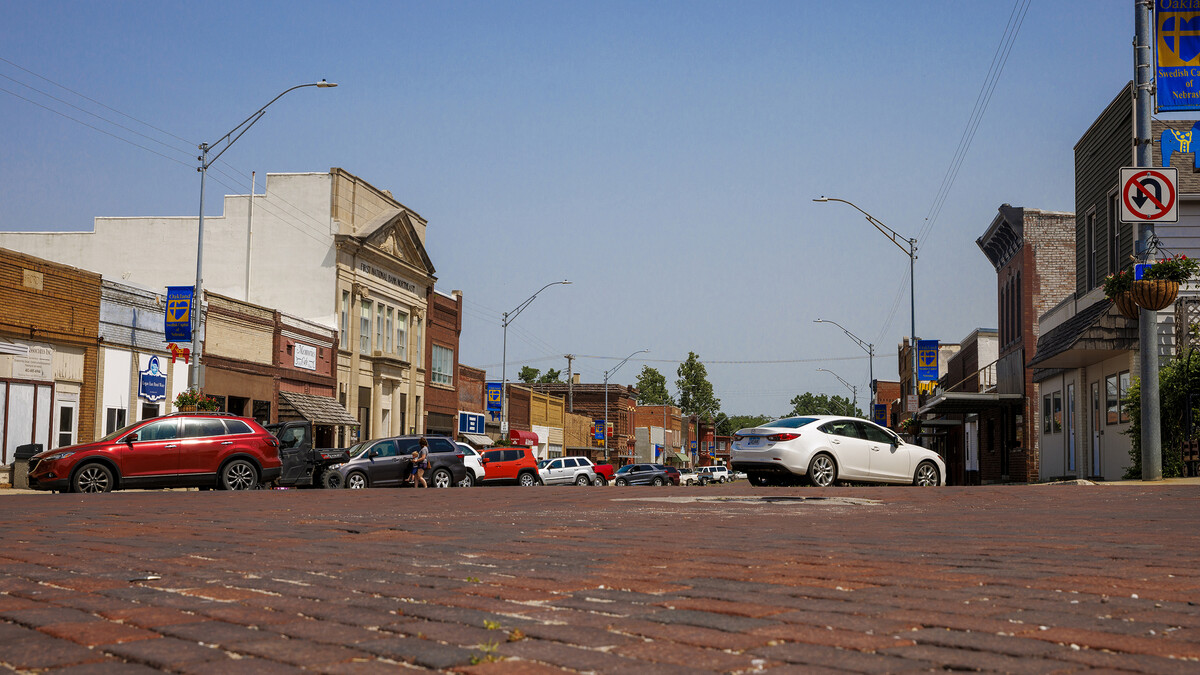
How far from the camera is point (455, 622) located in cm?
517

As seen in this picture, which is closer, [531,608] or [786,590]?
[531,608]

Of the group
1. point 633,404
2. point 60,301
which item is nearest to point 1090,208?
point 60,301

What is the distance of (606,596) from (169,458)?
19395 millimetres

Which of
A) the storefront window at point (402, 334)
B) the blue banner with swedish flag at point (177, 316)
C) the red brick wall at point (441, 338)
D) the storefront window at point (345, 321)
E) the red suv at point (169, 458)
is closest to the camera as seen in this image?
the red suv at point (169, 458)

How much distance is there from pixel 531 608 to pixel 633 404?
103 metres

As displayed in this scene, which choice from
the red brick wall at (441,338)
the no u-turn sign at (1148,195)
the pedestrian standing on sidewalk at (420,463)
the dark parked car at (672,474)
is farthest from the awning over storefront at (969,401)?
the red brick wall at (441,338)

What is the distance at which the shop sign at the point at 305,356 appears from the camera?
4566 centimetres

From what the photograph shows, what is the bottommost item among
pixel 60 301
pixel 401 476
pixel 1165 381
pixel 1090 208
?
pixel 401 476

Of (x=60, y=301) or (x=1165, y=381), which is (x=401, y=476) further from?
(x=1165, y=381)

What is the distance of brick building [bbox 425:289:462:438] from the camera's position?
6047 centimetres

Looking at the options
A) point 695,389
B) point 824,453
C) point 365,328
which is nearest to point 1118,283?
point 824,453

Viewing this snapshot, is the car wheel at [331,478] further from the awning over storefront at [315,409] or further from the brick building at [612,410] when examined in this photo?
the brick building at [612,410]

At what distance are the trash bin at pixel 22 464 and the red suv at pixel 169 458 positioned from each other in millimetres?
4420

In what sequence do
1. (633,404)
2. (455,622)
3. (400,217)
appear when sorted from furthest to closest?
(633,404) → (400,217) → (455,622)
